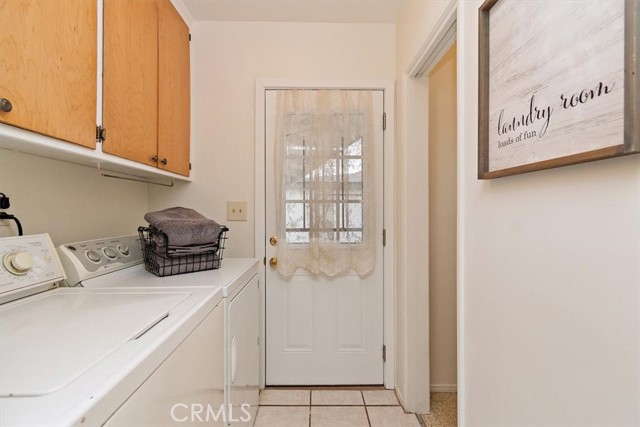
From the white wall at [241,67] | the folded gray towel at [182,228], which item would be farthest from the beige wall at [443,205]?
the folded gray towel at [182,228]

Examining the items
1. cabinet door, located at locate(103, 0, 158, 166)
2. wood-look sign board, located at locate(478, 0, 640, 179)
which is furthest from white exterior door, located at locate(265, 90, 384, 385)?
wood-look sign board, located at locate(478, 0, 640, 179)

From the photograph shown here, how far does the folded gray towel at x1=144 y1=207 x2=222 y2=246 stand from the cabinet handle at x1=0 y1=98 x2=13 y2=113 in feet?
2.20

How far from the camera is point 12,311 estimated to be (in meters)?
0.85

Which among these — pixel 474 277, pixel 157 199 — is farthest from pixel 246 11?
pixel 474 277

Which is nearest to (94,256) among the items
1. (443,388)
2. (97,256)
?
(97,256)

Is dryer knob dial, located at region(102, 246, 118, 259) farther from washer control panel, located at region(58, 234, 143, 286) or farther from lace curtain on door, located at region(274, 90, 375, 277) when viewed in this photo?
lace curtain on door, located at region(274, 90, 375, 277)

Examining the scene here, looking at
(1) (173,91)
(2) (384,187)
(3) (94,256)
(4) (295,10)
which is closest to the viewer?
(3) (94,256)

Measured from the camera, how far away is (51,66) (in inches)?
35.7

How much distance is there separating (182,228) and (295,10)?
5.16ft

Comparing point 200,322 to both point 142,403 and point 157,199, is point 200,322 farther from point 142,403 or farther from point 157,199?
point 157,199

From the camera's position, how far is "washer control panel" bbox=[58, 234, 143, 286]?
114 cm

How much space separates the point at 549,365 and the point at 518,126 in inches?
23.1

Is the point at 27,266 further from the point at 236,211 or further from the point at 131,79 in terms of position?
the point at 236,211

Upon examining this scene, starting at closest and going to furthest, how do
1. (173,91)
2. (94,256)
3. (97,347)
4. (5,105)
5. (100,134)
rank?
(97,347) < (5,105) < (100,134) < (94,256) < (173,91)
